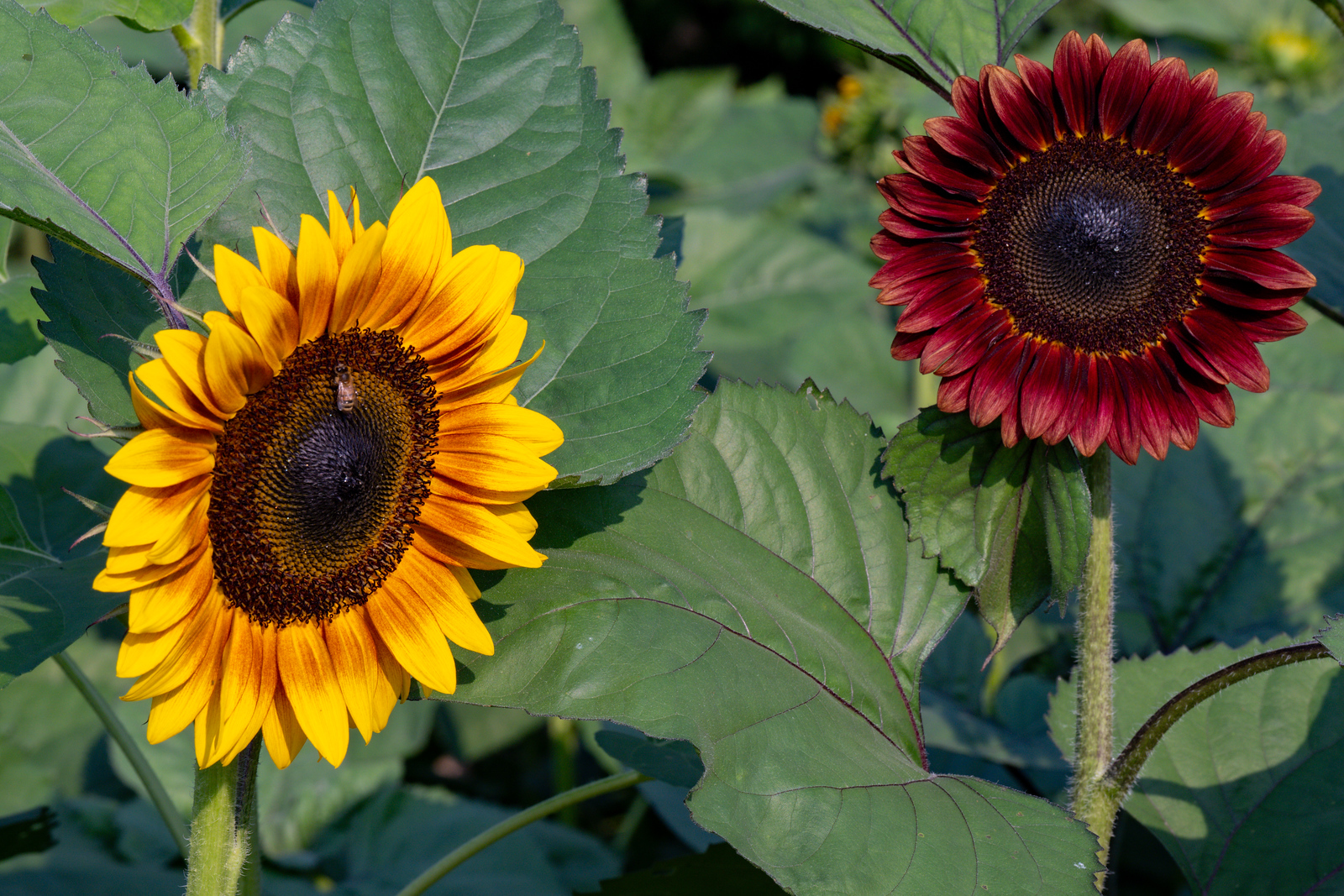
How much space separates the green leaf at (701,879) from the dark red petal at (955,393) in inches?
18.1

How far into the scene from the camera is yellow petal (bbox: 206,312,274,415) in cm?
55

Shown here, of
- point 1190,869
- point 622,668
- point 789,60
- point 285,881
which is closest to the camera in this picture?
point 622,668

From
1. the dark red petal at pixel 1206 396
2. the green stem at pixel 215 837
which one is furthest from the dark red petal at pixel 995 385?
the green stem at pixel 215 837

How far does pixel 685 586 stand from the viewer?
0.77m

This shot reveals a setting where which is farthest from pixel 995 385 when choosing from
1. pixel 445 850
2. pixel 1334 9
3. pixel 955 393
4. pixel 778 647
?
pixel 445 850

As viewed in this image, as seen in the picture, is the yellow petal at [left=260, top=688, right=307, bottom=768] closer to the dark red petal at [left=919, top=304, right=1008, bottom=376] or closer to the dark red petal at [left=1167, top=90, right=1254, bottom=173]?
the dark red petal at [left=919, top=304, right=1008, bottom=376]

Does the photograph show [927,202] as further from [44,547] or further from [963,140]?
[44,547]

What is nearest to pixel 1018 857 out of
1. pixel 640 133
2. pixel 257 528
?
pixel 257 528

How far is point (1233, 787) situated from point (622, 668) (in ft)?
1.93

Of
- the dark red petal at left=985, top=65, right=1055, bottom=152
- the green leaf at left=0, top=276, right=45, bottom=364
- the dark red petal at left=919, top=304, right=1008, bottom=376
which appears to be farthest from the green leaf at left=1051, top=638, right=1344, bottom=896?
the green leaf at left=0, top=276, right=45, bottom=364

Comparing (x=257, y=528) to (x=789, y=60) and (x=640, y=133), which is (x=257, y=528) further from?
(x=789, y=60)

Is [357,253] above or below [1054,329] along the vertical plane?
below

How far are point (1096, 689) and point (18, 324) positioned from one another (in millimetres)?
863

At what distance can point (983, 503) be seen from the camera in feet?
2.67
